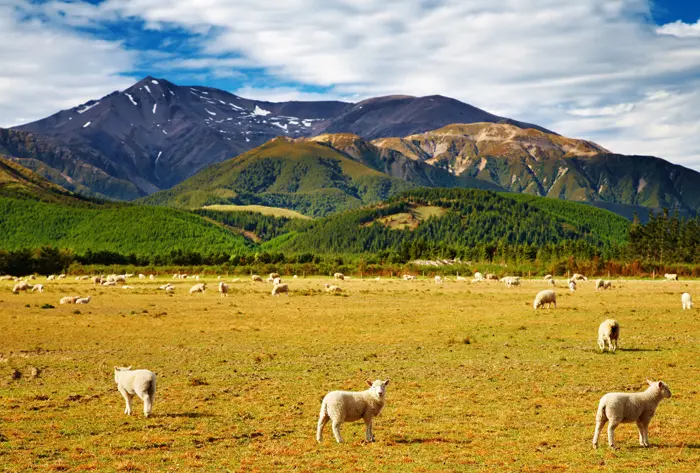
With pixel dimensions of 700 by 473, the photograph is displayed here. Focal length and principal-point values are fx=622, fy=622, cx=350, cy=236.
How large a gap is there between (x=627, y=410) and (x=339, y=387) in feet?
31.8

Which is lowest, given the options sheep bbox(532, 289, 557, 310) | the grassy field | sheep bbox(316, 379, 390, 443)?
the grassy field

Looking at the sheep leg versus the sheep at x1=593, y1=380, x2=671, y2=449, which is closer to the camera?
the sheep at x1=593, y1=380, x2=671, y2=449

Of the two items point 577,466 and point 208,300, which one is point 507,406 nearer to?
point 577,466

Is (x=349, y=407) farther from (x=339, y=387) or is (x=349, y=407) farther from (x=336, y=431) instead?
(x=339, y=387)

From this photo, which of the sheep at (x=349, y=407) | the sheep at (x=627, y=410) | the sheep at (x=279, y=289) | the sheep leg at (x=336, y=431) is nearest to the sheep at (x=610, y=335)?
the sheep at (x=627, y=410)

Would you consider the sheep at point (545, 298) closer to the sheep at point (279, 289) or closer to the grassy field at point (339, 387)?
the grassy field at point (339, 387)

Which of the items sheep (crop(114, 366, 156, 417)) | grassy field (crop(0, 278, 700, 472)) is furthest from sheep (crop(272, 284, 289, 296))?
sheep (crop(114, 366, 156, 417))

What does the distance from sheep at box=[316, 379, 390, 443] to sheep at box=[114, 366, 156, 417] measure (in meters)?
5.43

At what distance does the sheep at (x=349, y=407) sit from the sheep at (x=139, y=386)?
17.8 feet

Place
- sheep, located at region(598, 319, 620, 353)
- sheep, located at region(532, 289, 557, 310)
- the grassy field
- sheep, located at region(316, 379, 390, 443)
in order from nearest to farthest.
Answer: the grassy field
sheep, located at region(316, 379, 390, 443)
sheep, located at region(598, 319, 620, 353)
sheep, located at region(532, 289, 557, 310)

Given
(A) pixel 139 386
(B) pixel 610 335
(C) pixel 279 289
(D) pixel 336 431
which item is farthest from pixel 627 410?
(C) pixel 279 289

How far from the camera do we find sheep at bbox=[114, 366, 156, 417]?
1764cm

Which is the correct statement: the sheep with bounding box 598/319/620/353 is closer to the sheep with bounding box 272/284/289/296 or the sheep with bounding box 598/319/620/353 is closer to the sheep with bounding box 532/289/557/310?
the sheep with bounding box 532/289/557/310

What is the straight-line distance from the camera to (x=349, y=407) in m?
15.2
